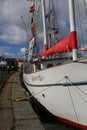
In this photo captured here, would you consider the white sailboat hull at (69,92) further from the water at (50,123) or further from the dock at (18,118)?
the dock at (18,118)

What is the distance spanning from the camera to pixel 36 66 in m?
15.1

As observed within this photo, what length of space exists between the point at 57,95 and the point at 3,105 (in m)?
4.53

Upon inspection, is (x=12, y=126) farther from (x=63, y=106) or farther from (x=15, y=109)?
(x=15, y=109)

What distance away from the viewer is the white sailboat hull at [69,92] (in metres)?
8.79

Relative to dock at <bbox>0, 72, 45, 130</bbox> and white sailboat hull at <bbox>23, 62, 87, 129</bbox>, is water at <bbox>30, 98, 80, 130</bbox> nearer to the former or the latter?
white sailboat hull at <bbox>23, 62, 87, 129</bbox>

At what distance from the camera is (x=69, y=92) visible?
924 cm

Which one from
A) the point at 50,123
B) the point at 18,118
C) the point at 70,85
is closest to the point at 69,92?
the point at 70,85

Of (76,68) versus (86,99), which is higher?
(76,68)

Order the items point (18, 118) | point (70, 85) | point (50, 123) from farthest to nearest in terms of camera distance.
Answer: point (50, 123)
point (18, 118)
point (70, 85)

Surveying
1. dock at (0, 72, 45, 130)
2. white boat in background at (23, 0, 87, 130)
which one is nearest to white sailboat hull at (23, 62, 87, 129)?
white boat in background at (23, 0, 87, 130)

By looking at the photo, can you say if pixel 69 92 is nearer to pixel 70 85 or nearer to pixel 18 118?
pixel 70 85

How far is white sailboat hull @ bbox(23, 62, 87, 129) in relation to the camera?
28.8 feet

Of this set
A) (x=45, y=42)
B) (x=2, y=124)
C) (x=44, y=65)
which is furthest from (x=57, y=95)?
(x=45, y=42)

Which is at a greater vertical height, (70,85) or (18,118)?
(70,85)
